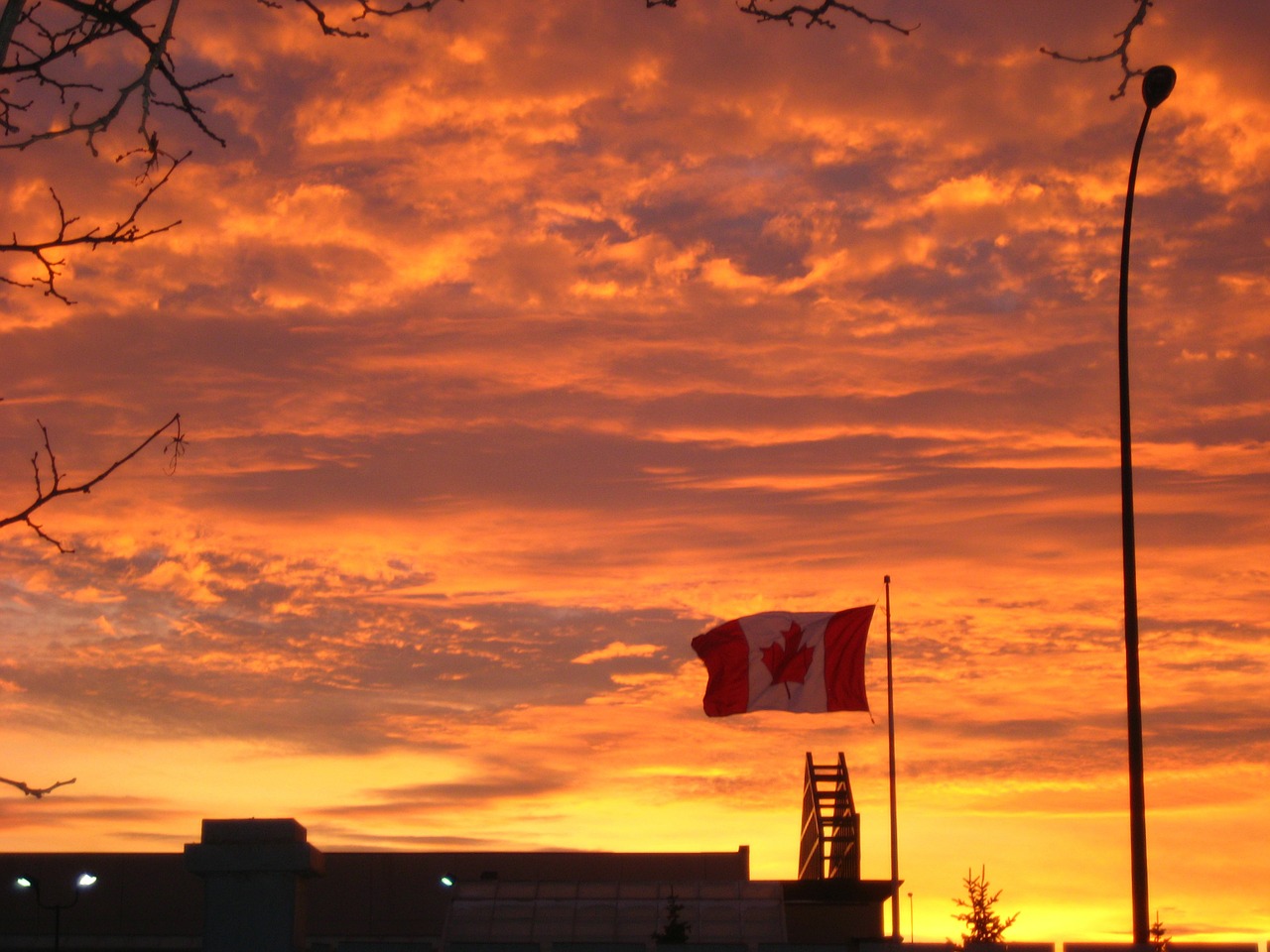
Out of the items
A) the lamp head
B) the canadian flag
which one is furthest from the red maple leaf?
the lamp head

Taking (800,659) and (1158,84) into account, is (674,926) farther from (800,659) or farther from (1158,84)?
(1158,84)

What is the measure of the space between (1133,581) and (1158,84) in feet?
19.1

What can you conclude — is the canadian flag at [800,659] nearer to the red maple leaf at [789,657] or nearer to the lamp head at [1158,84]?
the red maple leaf at [789,657]

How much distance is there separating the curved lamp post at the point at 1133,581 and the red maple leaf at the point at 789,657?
14824 mm

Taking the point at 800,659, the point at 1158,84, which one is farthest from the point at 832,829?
the point at 1158,84

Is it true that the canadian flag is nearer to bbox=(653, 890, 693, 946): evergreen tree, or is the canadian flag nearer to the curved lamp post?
bbox=(653, 890, 693, 946): evergreen tree

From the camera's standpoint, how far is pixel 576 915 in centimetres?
3219

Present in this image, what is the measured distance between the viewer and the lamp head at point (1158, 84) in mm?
18719

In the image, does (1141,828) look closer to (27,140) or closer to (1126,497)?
(1126,497)

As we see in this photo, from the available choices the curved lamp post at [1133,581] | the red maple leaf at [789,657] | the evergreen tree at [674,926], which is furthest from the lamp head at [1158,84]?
the red maple leaf at [789,657]

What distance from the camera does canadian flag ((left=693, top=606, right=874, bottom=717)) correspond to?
33312 mm

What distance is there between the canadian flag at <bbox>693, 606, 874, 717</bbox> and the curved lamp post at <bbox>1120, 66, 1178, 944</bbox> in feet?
47.5

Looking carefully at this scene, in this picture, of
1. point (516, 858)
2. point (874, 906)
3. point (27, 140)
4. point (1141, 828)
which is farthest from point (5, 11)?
point (516, 858)

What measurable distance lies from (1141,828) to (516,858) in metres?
19.2
